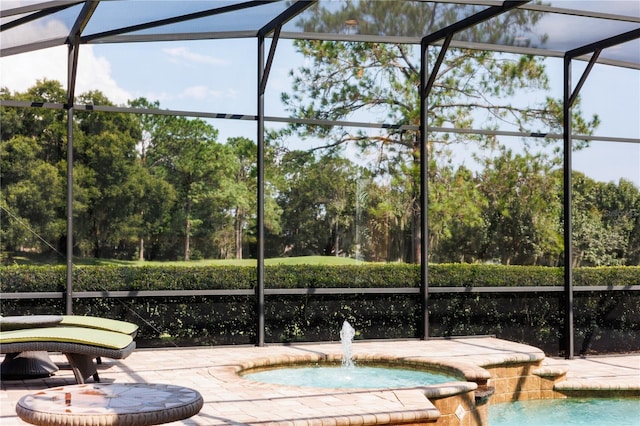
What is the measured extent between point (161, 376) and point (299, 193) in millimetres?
3802

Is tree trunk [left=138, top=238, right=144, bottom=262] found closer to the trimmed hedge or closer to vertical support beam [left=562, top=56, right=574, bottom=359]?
the trimmed hedge

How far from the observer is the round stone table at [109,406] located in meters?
4.18

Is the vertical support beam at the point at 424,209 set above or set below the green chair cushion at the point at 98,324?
above

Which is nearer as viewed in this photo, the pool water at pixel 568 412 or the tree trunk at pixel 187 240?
the pool water at pixel 568 412

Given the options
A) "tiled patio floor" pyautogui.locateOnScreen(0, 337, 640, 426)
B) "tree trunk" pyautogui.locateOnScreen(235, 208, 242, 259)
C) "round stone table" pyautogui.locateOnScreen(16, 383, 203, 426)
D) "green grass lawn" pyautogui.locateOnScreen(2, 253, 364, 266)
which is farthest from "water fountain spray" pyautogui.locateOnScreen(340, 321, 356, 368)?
"round stone table" pyautogui.locateOnScreen(16, 383, 203, 426)

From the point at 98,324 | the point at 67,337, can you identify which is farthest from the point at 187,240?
the point at 67,337

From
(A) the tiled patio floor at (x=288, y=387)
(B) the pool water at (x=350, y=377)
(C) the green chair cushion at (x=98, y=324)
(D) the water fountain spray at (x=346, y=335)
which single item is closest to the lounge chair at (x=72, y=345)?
(A) the tiled patio floor at (x=288, y=387)

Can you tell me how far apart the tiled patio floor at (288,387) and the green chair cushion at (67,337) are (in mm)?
435

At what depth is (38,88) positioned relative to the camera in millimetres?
9242

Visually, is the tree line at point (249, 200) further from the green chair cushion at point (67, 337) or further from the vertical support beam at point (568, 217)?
the green chair cushion at point (67, 337)

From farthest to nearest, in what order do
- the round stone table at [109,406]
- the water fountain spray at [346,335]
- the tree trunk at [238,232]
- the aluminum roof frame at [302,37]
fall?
the tree trunk at [238,232] < the water fountain spray at [346,335] < the aluminum roof frame at [302,37] < the round stone table at [109,406]

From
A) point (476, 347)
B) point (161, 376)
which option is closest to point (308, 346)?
point (476, 347)

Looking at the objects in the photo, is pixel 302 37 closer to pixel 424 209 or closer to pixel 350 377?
pixel 424 209

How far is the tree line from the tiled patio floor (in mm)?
1378
